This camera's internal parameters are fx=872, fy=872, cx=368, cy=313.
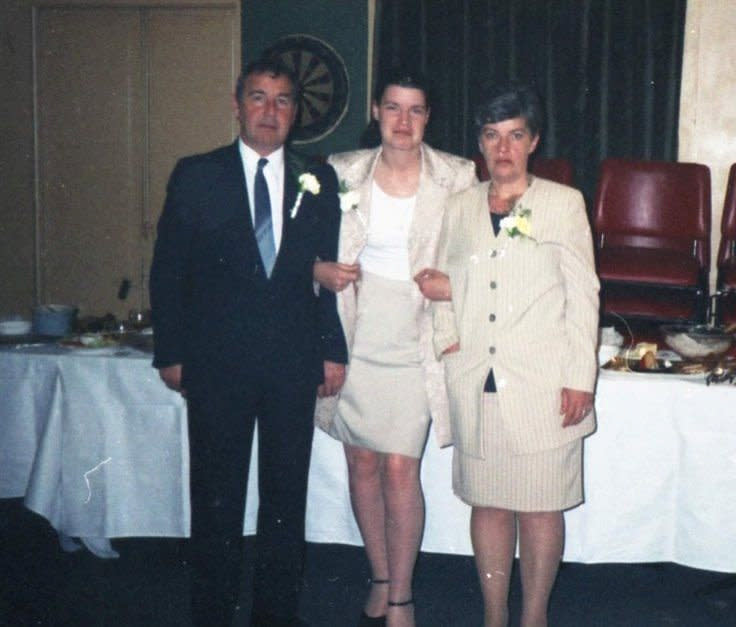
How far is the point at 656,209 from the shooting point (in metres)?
4.54

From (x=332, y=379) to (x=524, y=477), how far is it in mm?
585

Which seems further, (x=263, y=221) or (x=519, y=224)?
(x=263, y=221)

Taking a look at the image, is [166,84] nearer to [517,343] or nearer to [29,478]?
[29,478]

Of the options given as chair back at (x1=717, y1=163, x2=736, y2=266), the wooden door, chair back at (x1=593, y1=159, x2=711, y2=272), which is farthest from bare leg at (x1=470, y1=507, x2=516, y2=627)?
the wooden door

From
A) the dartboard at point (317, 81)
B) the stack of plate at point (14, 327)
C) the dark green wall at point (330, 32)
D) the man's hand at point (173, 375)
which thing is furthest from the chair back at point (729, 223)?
the stack of plate at point (14, 327)

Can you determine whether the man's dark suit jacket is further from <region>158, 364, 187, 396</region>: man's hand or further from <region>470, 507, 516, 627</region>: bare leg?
<region>470, 507, 516, 627</region>: bare leg

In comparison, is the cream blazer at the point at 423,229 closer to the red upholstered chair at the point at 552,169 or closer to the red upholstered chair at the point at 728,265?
the red upholstered chair at the point at 728,265

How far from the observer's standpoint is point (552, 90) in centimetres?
547

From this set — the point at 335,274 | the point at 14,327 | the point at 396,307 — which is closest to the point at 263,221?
the point at 335,274

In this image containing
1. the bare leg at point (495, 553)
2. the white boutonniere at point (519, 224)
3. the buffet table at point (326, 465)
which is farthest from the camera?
the buffet table at point (326, 465)

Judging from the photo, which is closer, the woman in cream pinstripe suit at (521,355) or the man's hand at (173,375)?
the woman in cream pinstripe suit at (521,355)

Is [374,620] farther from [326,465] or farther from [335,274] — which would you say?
[335,274]

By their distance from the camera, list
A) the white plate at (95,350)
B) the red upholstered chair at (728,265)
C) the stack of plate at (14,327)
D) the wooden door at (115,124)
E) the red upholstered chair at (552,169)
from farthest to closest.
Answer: the wooden door at (115,124) → the red upholstered chair at (552,169) → the red upholstered chair at (728,265) → the stack of plate at (14,327) → the white plate at (95,350)

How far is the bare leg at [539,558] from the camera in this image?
214 centimetres
